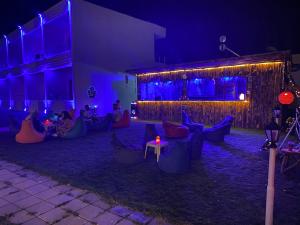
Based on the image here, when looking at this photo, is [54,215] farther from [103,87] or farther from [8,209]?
[103,87]

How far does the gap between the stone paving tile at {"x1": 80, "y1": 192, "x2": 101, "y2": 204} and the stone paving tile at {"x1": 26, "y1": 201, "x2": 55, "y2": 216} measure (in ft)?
1.57

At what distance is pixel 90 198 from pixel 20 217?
3.30 ft

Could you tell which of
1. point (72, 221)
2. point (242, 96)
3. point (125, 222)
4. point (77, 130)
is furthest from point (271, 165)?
point (242, 96)

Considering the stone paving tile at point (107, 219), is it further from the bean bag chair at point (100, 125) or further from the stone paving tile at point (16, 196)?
the bean bag chair at point (100, 125)

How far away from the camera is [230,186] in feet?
13.5

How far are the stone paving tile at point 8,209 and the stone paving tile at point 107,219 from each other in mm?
1329

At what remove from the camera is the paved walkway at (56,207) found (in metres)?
3.06

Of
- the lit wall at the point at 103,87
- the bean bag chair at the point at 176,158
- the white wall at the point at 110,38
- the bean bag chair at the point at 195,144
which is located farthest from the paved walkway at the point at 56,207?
the white wall at the point at 110,38

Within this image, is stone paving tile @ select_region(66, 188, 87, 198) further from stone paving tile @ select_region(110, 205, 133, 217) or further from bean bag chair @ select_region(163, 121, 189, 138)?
bean bag chair @ select_region(163, 121, 189, 138)

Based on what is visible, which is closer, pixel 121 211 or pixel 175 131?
pixel 121 211

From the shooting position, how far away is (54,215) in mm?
3207

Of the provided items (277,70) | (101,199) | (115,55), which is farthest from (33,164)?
(115,55)

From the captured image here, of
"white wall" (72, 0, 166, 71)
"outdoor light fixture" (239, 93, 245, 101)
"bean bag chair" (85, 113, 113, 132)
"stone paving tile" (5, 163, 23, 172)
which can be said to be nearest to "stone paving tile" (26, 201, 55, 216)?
"stone paving tile" (5, 163, 23, 172)

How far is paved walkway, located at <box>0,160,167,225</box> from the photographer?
3.06 m
